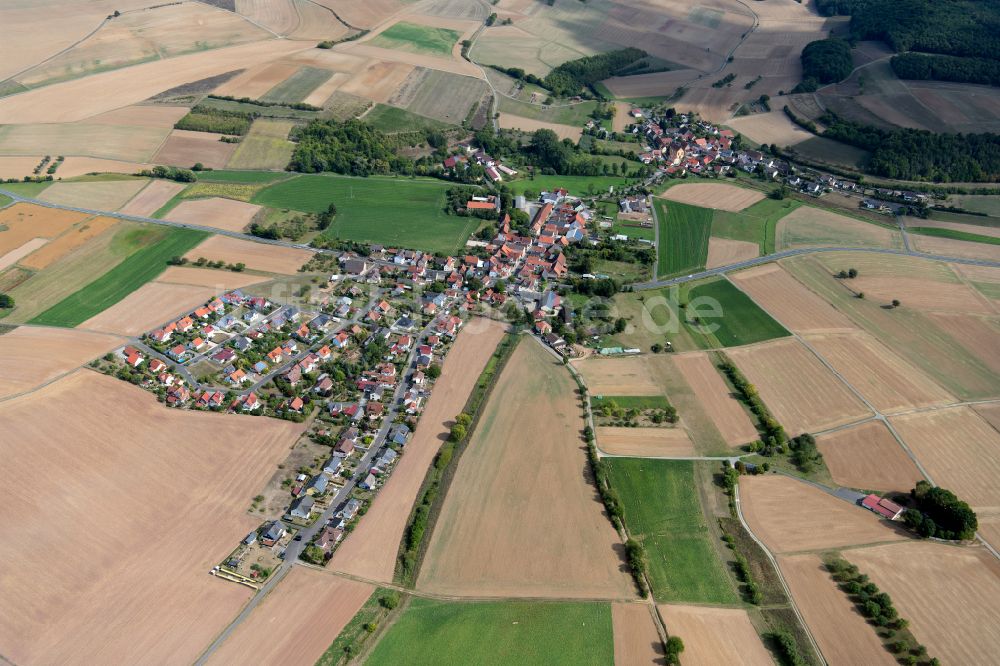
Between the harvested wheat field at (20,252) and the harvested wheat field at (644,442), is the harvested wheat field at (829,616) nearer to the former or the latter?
the harvested wheat field at (644,442)

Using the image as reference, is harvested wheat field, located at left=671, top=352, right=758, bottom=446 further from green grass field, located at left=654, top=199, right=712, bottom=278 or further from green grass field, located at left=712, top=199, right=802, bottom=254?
green grass field, located at left=712, top=199, right=802, bottom=254

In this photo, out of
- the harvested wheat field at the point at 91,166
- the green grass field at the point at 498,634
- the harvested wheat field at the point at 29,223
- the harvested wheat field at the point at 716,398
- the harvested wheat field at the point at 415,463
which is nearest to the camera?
the green grass field at the point at 498,634

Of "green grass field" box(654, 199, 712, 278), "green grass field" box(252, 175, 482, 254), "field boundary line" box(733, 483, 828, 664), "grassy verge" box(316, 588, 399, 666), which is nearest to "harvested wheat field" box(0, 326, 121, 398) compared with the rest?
"green grass field" box(252, 175, 482, 254)

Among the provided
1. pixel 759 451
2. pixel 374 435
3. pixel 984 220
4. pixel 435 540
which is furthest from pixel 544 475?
pixel 984 220

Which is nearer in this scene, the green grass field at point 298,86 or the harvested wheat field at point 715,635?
the harvested wheat field at point 715,635

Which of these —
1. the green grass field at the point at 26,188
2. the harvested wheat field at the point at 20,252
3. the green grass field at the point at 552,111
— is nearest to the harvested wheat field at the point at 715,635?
the harvested wheat field at the point at 20,252

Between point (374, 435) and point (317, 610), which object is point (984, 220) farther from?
point (317, 610)
